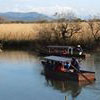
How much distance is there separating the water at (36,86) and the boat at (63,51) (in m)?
3.67

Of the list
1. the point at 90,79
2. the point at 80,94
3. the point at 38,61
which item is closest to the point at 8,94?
the point at 80,94

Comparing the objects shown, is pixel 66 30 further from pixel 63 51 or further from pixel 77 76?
pixel 77 76

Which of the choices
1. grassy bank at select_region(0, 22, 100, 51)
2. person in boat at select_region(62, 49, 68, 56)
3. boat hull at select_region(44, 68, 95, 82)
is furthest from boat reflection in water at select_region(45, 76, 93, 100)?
grassy bank at select_region(0, 22, 100, 51)

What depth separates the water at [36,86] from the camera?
25.9 meters

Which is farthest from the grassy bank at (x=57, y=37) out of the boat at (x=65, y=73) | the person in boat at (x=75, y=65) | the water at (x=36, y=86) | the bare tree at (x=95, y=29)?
the person in boat at (x=75, y=65)

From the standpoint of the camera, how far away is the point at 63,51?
4709 cm

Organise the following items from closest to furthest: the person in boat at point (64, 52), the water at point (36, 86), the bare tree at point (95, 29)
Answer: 1. the water at point (36, 86)
2. the person in boat at point (64, 52)
3. the bare tree at point (95, 29)

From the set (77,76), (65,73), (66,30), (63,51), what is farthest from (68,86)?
(66,30)

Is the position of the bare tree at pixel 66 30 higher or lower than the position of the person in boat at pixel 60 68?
higher

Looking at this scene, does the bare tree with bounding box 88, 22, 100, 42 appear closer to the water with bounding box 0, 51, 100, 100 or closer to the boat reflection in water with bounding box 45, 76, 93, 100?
the water with bounding box 0, 51, 100, 100

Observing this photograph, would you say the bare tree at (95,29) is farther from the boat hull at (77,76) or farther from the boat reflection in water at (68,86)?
the boat reflection in water at (68,86)

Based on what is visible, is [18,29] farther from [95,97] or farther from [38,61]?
[95,97]

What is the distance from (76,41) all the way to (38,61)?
1121 cm

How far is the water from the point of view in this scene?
25.9 meters
